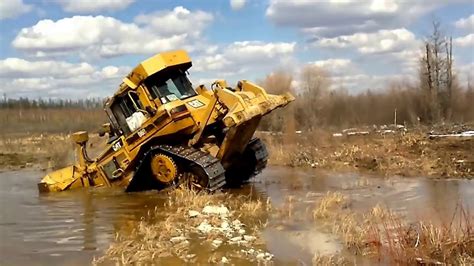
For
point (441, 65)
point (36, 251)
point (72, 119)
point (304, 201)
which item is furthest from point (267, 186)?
point (72, 119)

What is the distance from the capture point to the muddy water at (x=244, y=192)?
27.7 ft

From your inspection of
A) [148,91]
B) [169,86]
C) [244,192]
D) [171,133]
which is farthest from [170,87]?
[244,192]

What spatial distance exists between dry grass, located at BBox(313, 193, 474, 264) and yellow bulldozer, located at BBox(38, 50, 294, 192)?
12.4 ft

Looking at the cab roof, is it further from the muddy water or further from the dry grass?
the dry grass

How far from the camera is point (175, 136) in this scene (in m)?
13.4

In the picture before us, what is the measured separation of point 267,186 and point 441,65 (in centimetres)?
2902

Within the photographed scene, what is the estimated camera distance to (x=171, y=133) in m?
13.2

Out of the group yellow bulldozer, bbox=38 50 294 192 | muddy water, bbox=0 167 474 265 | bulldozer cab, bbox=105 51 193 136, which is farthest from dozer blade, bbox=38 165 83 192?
bulldozer cab, bbox=105 51 193 136

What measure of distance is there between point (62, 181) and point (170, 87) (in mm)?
3634

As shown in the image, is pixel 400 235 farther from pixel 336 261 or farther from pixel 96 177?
pixel 96 177

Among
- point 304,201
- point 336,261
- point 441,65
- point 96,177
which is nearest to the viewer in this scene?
point 336,261

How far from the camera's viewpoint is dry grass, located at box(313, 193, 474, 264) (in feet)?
22.8

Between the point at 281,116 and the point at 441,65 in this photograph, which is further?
the point at 441,65

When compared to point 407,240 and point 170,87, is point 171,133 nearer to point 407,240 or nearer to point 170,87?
point 170,87
